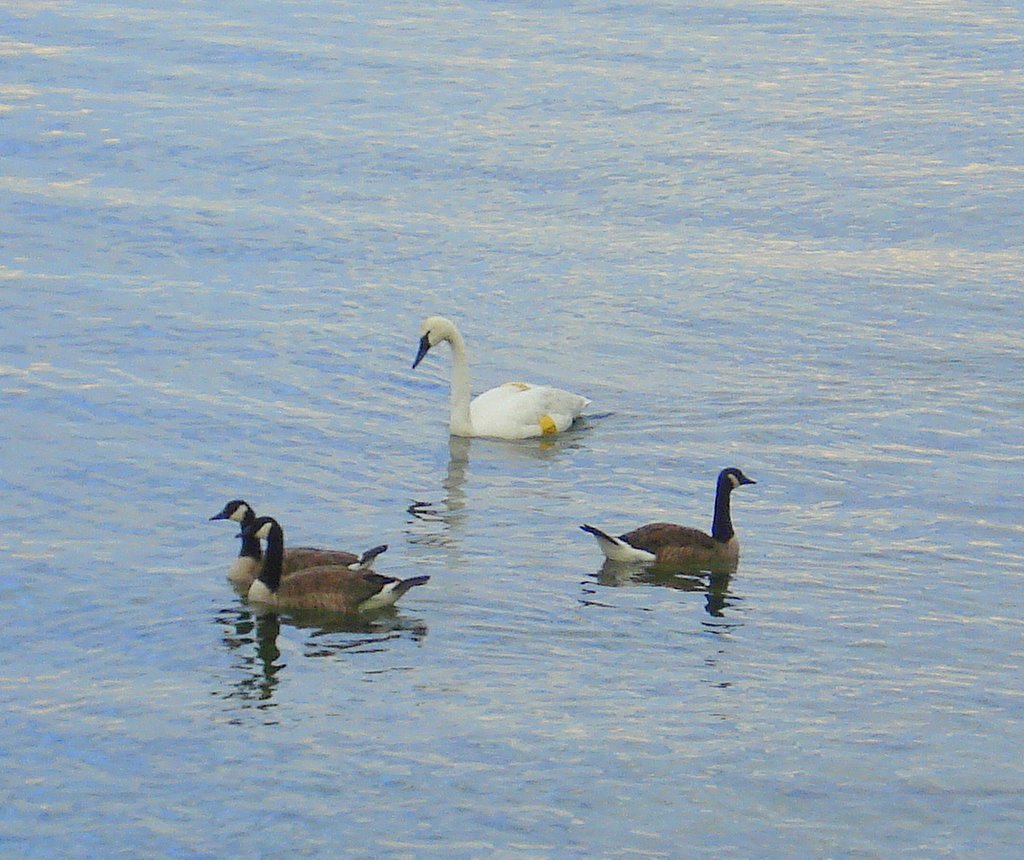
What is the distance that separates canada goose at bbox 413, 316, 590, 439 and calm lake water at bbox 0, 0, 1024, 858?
0.24 metres

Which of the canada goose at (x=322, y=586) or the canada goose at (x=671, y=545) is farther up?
the canada goose at (x=671, y=545)

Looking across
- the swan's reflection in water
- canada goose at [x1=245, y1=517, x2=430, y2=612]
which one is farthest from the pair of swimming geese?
the swan's reflection in water

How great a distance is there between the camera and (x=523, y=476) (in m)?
19.2

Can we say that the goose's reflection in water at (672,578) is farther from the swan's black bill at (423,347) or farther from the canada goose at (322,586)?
the swan's black bill at (423,347)

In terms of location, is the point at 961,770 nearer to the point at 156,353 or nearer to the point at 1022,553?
the point at 1022,553

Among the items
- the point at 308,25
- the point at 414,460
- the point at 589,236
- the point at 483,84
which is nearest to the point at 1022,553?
the point at 414,460

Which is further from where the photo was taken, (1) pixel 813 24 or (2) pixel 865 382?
Result: (1) pixel 813 24

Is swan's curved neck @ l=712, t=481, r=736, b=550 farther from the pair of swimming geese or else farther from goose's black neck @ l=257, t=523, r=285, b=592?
goose's black neck @ l=257, t=523, r=285, b=592

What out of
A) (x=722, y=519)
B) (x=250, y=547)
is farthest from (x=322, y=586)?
(x=722, y=519)

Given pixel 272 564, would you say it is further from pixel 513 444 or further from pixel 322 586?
pixel 513 444

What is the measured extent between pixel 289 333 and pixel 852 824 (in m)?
12.4

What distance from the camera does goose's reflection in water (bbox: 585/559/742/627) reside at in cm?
1597

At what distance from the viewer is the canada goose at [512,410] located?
20078 millimetres

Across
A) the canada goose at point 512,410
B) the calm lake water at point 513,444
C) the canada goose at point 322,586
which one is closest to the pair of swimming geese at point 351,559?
the canada goose at point 322,586
